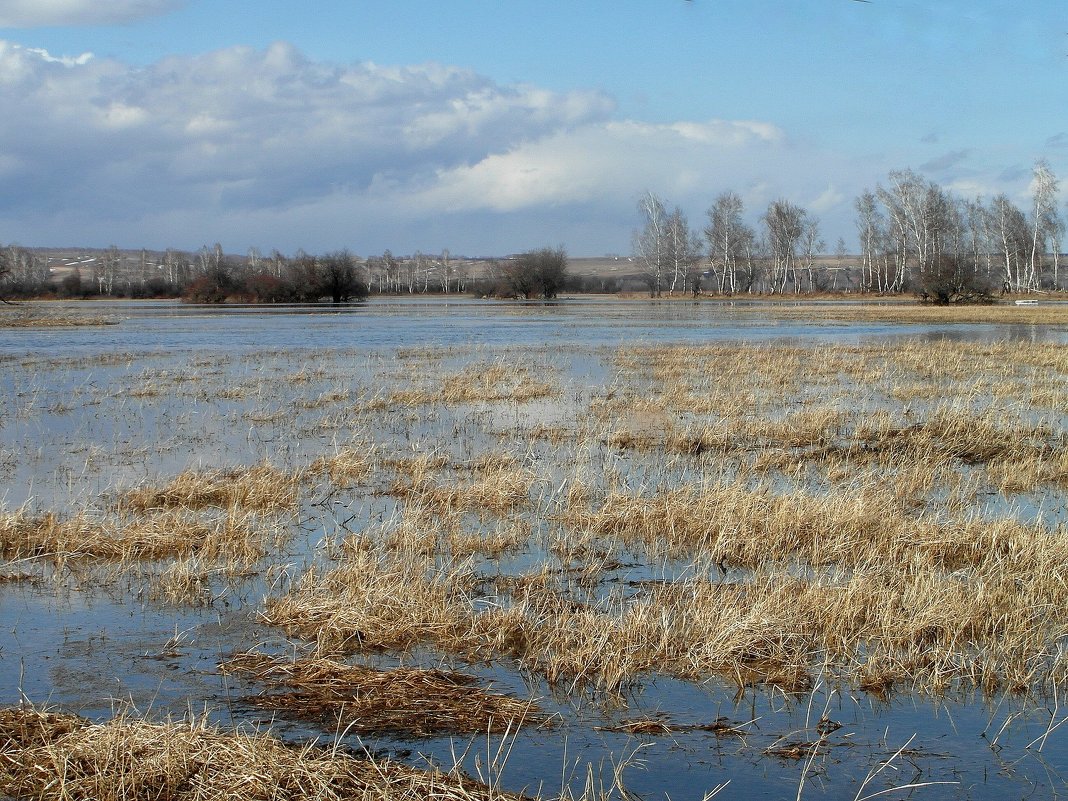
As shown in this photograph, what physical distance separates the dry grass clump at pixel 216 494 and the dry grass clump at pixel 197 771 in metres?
5.47

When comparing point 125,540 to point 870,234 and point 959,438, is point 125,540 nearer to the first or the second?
point 959,438

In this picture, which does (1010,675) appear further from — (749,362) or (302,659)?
(749,362)

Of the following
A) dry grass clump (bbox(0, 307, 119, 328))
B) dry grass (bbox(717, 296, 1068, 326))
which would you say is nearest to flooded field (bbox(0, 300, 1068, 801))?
dry grass (bbox(717, 296, 1068, 326))

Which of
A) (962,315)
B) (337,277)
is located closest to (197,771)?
(962,315)

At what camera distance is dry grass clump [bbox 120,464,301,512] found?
10555 millimetres

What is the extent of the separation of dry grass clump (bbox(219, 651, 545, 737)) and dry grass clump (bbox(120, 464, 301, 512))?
4.40 m

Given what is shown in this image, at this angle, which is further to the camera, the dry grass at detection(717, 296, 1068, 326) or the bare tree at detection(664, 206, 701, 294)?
the bare tree at detection(664, 206, 701, 294)

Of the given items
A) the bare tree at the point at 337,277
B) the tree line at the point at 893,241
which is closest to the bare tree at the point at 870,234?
the tree line at the point at 893,241

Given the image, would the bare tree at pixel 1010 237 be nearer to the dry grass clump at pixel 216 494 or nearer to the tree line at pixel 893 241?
the tree line at pixel 893 241

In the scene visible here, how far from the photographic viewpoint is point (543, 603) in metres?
7.37

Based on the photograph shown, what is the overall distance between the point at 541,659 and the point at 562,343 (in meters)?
30.0

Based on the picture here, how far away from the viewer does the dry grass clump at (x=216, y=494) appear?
10.6 meters

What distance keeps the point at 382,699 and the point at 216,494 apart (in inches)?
237

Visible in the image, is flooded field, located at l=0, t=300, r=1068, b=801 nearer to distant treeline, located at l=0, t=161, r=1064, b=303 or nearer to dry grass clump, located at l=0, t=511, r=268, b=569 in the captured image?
dry grass clump, located at l=0, t=511, r=268, b=569
